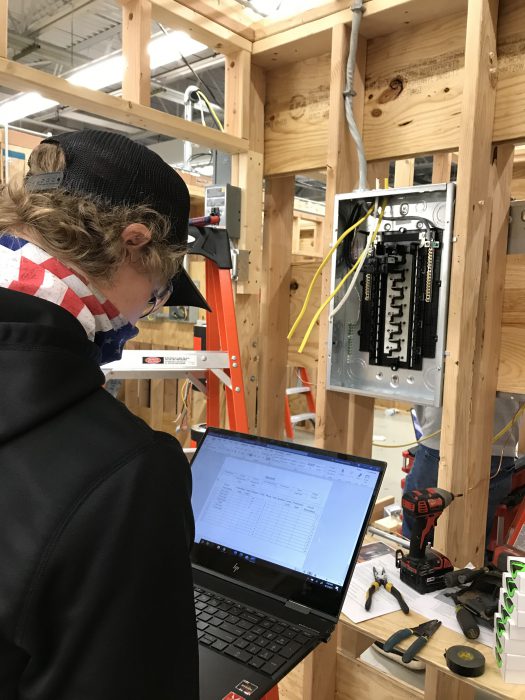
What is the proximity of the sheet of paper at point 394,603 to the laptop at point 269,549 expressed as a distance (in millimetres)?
152

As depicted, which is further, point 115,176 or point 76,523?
point 115,176

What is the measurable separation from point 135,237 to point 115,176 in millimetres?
88

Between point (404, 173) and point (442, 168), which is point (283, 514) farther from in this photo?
point (404, 173)

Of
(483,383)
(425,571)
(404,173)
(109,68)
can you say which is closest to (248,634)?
(425,571)

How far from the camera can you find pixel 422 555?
1322 millimetres

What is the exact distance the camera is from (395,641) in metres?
1.10

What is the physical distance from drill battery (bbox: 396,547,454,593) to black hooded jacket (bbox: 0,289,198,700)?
832mm

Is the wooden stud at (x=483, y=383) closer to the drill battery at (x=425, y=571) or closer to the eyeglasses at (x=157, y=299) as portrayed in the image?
the drill battery at (x=425, y=571)

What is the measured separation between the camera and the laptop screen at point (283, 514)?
1141 millimetres

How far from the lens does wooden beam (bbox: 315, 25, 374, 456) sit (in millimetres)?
1738

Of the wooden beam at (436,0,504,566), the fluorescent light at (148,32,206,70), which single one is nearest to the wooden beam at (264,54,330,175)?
the wooden beam at (436,0,504,566)

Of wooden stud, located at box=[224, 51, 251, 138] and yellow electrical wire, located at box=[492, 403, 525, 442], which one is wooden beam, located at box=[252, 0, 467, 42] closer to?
A: wooden stud, located at box=[224, 51, 251, 138]

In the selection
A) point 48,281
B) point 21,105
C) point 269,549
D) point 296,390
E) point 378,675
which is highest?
point 21,105

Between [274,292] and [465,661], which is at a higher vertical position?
[274,292]
